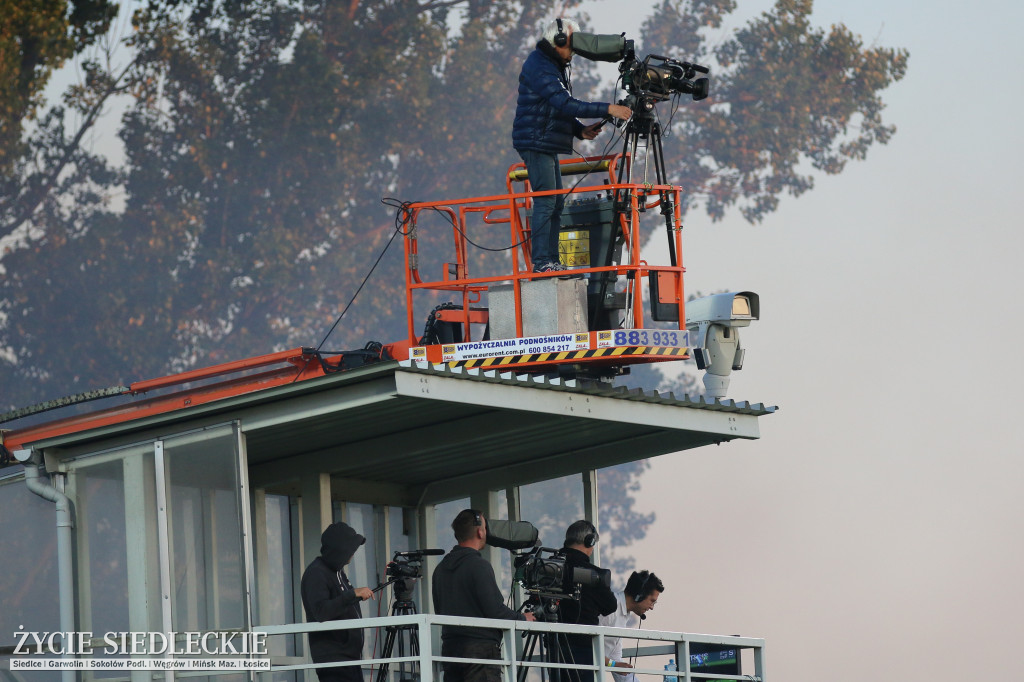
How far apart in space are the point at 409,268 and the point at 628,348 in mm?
2194

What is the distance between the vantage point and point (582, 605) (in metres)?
10.9

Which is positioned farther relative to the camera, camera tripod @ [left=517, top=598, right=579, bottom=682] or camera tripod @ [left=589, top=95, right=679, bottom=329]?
camera tripod @ [left=589, top=95, right=679, bottom=329]

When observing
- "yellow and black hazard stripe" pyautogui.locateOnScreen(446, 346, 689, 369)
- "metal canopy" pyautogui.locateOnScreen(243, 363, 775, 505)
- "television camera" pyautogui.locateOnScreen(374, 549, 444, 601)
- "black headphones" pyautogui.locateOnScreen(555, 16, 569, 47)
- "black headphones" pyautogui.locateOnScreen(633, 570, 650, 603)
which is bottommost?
"black headphones" pyautogui.locateOnScreen(633, 570, 650, 603)

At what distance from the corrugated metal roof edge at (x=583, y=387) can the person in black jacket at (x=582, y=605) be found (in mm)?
980

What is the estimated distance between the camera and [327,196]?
41531 mm

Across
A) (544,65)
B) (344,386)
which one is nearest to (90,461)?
(344,386)

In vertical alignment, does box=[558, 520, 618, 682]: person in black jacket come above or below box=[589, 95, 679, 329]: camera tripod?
below

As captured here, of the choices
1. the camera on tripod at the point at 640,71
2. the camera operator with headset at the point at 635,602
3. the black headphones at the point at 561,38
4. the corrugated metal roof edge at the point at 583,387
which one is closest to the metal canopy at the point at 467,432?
the corrugated metal roof edge at the point at 583,387

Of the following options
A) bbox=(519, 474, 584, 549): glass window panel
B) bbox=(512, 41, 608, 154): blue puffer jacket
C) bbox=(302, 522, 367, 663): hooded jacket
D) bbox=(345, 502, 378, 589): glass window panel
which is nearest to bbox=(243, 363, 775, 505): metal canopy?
bbox=(345, 502, 378, 589): glass window panel

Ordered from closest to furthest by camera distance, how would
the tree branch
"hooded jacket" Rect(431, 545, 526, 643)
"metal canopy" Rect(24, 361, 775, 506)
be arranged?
"hooded jacket" Rect(431, 545, 526, 643) < "metal canopy" Rect(24, 361, 775, 506) < the tree branch

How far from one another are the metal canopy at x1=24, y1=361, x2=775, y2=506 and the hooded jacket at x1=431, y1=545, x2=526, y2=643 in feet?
3.54

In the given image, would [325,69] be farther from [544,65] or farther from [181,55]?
[544,65]

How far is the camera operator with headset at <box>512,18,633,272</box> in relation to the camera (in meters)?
12.5

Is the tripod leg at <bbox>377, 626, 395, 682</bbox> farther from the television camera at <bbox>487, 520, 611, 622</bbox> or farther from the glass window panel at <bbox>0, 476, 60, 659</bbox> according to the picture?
the glass window panel at <bbox>0, 476, 60, 659</bbox>
